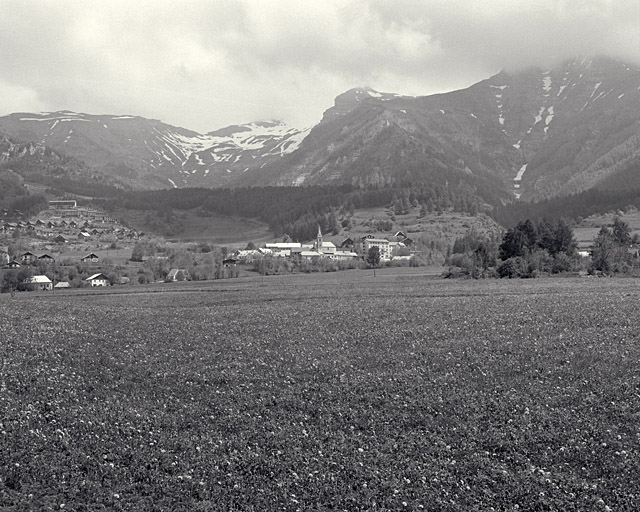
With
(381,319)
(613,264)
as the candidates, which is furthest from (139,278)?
(381,319)

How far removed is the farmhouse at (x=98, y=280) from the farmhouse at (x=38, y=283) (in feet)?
33.5

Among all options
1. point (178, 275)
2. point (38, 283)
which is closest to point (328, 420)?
point (38, 283)

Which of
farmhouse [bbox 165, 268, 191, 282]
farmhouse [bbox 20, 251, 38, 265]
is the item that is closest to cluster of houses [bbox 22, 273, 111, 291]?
farmhouse [bbox 165, 268, 191, 282]

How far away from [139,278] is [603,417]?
14945cm

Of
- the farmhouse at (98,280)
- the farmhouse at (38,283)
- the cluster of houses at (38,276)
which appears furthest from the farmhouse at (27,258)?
the farmhouse at (98,280)

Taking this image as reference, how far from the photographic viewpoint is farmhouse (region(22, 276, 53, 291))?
13300 centimetres

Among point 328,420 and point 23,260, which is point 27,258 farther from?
point 328,420

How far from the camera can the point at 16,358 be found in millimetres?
26844

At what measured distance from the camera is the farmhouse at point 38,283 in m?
133

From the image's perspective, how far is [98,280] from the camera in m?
161

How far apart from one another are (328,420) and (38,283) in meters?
144

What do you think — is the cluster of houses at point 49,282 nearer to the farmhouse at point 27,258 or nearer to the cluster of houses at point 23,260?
the cluster of houses at point 23,260

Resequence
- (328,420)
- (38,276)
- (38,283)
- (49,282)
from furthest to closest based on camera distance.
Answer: (38,276) → (49,282) → (38,283) → (328,420)

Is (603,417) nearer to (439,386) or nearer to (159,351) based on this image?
(439,386)
